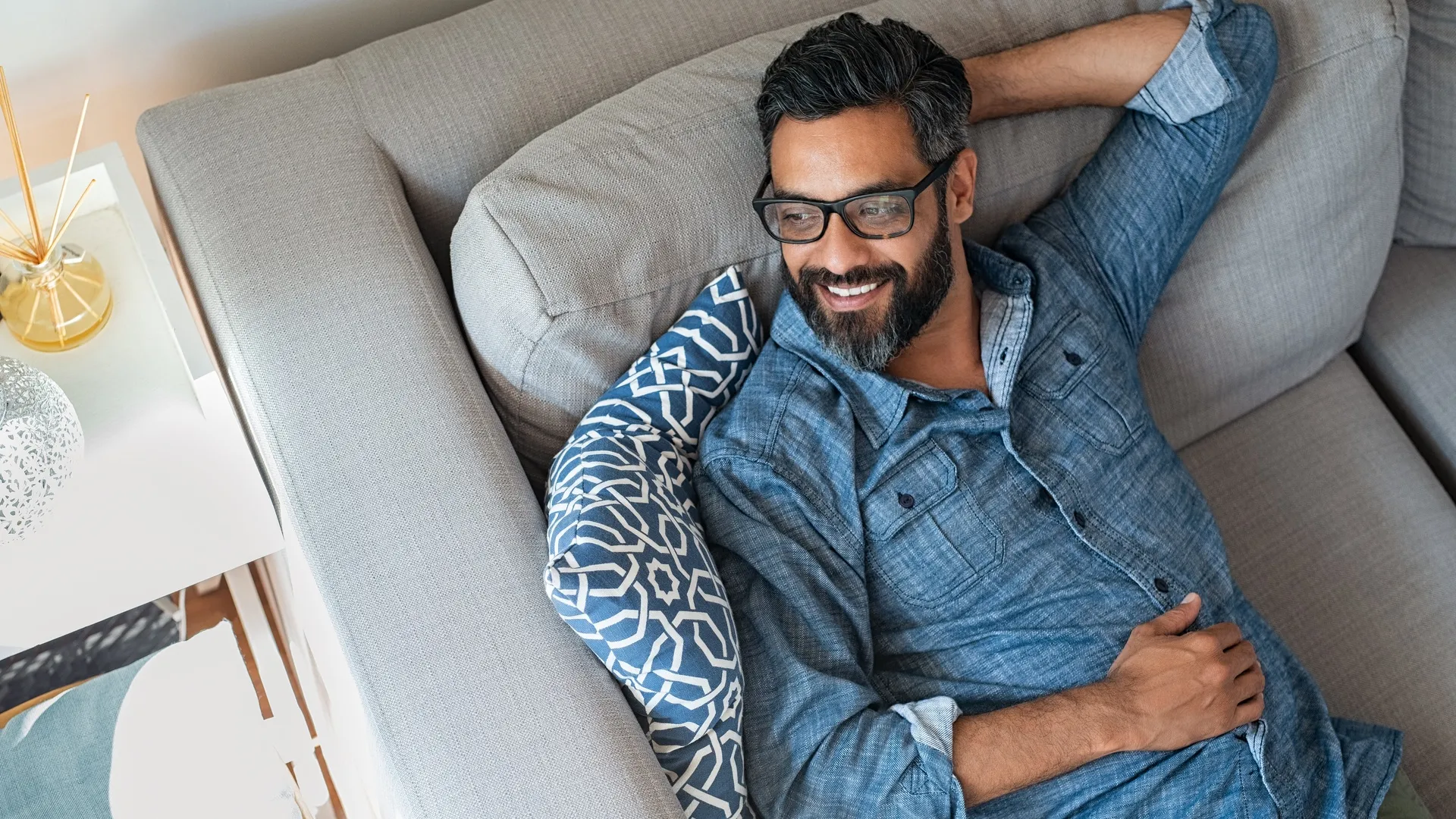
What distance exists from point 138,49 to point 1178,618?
1.53 meters

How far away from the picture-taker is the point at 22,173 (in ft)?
4.37

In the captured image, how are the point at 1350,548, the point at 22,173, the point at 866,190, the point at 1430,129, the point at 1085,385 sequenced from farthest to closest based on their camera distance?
the point at 1430,129 < the point at 1350,548 < the point at 1085,385 < the point at 866,190 < the point at 22,173

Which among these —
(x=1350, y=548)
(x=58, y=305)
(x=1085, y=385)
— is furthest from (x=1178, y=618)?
(x=58, y=305)

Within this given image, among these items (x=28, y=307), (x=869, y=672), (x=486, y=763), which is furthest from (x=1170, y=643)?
(x=28, y=307)

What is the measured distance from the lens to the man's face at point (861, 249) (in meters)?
1.43

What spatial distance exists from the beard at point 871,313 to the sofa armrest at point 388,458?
0.41m

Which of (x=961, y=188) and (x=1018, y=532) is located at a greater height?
(x=961, y=188)

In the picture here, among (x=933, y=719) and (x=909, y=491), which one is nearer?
(x=933, y=719)

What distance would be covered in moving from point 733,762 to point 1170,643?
1.91 ft

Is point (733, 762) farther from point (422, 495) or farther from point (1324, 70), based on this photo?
point (1324, 70)

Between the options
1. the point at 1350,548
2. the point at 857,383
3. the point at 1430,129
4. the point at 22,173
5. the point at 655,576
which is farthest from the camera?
the point at 1430,129

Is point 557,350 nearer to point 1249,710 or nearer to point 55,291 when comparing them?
point 55,291

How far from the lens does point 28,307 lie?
147cm

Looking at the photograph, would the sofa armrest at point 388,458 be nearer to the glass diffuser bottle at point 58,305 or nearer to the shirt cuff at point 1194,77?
the glass diffuser bottle at point 58,305
